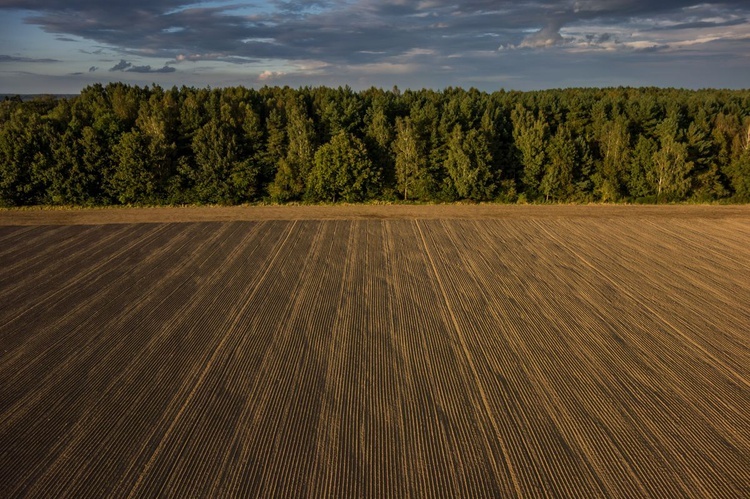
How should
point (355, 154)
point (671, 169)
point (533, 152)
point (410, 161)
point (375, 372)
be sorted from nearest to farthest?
point (375, 372) → point (671, 169) → point (355, 154) → point (410, 161) → point (533, 152)

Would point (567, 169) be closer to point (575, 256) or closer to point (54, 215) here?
point (575, 256)

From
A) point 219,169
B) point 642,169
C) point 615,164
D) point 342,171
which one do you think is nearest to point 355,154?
point 342,171

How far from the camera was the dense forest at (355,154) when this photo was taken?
46.1 meters

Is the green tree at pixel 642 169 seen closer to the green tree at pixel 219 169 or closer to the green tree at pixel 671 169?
the green tree at pixel 671 169

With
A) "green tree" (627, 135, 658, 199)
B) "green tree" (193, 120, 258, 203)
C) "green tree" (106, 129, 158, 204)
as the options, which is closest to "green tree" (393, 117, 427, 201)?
"green tree" (193, 120, 258, 203)

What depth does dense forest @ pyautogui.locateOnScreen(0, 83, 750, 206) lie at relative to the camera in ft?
151

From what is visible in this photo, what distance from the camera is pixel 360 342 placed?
20.5m

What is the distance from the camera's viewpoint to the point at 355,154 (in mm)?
48281

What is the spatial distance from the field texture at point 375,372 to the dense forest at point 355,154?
1617 centimetres

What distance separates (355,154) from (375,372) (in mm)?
33601

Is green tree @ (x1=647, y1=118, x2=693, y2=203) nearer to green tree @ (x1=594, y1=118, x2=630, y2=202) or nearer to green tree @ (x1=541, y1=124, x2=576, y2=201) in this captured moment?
green tree @ (x1=594, y1=118, x2=630, y2=202)

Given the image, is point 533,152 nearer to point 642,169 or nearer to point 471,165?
point 471,165

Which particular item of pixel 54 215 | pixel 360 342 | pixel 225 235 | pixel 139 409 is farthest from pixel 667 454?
pixel 54 215

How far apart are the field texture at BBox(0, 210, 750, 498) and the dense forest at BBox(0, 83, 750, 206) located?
1617 cm
